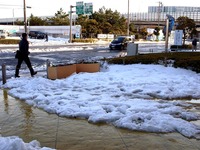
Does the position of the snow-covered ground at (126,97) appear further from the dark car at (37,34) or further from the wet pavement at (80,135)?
the dark car at (37,34)

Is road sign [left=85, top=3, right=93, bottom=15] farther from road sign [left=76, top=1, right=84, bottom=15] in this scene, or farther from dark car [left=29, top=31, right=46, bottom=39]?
dark car [left=29, top=31, right=46, bottom=39]

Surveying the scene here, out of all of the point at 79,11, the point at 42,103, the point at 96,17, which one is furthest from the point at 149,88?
the point at 96,17

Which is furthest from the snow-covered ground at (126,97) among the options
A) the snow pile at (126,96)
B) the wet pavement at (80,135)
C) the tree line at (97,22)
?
the tree line at (97,22)

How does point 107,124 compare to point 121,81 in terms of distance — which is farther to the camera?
point 121,81

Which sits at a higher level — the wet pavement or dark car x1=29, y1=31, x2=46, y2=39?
dark car x1=29, y1=31, x2=46, y2=39

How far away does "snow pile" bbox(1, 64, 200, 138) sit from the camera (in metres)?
5.49

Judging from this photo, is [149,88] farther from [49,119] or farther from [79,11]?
[79,11]

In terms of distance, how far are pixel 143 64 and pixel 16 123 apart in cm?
875

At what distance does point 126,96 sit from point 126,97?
146mm

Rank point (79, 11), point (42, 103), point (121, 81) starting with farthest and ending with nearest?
point (79, 11), point (121, 81), point (42, 103)

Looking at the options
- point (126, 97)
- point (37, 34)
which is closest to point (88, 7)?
point (37, 34)

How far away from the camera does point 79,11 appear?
46.3 m

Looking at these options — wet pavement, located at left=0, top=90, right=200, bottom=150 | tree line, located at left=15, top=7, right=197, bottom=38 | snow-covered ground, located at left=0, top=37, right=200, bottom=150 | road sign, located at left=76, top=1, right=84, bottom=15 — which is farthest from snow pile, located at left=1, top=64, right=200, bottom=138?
tree line, located at left=15, top=7, right=197, bottom=38

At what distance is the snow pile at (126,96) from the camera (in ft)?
18.0
